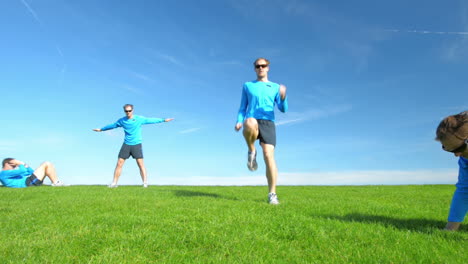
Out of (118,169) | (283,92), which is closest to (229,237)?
(283,92)

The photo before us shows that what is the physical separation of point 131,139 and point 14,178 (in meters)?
5.18

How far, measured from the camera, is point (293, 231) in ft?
13.4

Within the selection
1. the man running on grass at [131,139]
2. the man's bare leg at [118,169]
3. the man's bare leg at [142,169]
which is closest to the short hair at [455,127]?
the man running on grass at [131,139]

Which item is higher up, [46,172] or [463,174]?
[46,172]

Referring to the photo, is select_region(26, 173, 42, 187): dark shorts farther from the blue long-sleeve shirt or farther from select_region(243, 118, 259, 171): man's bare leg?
the blue long-sleeve shirt

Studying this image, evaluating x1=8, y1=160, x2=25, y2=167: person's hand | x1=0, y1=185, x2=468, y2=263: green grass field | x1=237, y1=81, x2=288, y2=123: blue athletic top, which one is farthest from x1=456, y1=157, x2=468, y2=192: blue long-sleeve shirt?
x1=8, y1=160, x2=25, y2=167: person's hand

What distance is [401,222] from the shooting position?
4945mm

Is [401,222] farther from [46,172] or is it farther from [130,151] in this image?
[46,172]

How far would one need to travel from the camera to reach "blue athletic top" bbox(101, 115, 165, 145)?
13812 mm

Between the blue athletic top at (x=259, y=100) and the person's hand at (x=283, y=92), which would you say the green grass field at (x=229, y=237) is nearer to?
the blue athletic top at (x=259, y=100)

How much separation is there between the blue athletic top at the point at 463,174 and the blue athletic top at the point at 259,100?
11.4 ft

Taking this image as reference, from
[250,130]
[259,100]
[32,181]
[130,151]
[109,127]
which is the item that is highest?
[109,127]

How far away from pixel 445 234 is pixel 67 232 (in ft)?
16.0

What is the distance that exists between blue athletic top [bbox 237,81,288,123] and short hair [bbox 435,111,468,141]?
3409 millimetres
